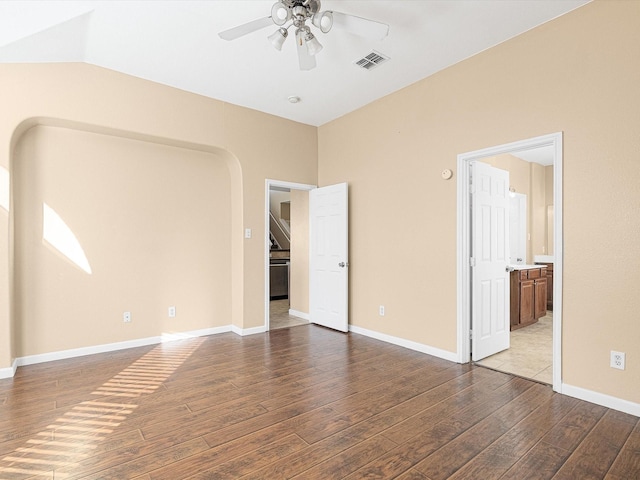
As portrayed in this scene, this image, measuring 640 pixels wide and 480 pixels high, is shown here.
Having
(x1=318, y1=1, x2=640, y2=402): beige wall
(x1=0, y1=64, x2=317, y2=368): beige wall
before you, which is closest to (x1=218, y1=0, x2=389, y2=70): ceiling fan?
(x1=318, y1=1, x2=640, y2=402): beige wall

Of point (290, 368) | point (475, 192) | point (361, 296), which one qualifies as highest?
point (475, 192)

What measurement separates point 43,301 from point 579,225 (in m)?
5.02

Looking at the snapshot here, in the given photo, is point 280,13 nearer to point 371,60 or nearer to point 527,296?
point 371,60

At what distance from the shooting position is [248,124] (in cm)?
467

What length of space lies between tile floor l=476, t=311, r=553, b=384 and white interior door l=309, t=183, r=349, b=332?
1911 millimetres

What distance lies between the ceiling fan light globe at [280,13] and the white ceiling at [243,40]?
438 millimetres

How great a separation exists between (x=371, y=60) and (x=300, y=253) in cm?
319

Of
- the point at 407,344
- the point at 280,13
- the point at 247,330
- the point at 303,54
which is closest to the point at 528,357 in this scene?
the point at 407,344

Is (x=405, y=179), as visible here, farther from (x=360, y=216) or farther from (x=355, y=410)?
(x=355, y=410)

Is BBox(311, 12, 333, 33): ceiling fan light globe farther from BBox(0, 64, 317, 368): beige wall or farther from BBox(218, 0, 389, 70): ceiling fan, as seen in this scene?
BBox(0, 64, 317, 368): beige wall

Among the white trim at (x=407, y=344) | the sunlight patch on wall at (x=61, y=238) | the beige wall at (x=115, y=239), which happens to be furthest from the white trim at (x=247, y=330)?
the sunlight patch on wall at (x=61, y=238)

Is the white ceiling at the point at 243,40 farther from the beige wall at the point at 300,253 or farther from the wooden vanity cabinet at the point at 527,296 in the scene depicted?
the wooden vanity cabinet at the point at 527,296

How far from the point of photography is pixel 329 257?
16.4ft

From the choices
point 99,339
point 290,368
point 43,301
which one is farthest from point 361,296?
point 43,301
